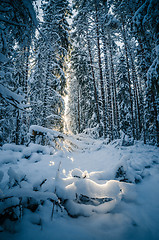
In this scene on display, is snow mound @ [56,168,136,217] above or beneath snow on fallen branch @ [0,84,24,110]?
beneath

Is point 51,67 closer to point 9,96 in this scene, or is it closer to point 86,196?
point 9,96

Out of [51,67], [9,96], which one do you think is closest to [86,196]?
[9,96]

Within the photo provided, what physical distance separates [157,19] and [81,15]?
31.1ft

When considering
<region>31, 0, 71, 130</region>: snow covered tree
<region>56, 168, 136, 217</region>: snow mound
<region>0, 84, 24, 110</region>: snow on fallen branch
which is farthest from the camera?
<region>31, 0, 71, 130</region>: snow covered tree

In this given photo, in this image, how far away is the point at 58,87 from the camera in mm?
7320

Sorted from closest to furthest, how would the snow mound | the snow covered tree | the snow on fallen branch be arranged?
the snow mound → the snow on fallen branch → the snow covered tree

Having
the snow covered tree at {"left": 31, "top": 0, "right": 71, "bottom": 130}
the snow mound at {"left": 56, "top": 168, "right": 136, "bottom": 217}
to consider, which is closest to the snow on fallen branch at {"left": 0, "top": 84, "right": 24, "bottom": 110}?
the snow mound at {"left": 56, "top": 168, "right": 136, "bottom": 217}

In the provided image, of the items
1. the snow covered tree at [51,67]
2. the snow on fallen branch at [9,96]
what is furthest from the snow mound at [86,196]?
the snow covered tree at [51,67]

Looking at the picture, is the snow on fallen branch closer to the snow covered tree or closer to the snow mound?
the snow mound

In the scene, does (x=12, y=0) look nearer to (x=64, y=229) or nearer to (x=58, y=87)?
(x=64, y=229)

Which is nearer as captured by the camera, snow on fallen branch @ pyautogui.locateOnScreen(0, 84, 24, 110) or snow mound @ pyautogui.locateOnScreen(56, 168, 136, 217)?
snow mound @ pyautogui.locateOnScreen(56, 168, 136, 217)

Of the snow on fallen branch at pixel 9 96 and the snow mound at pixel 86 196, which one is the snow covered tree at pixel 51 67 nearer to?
the snow on fallen branch at pixel 9 96

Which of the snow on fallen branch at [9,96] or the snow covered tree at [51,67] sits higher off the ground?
the snow covered tree at [51,67]

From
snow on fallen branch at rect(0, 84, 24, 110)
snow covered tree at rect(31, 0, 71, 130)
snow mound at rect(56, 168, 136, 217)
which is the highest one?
snow covered tree at rect(31, 0, 71, 130)
